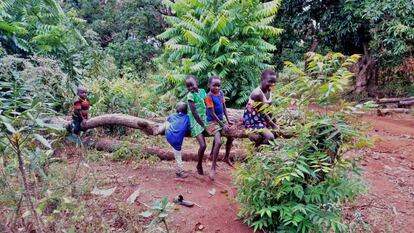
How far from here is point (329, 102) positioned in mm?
2877

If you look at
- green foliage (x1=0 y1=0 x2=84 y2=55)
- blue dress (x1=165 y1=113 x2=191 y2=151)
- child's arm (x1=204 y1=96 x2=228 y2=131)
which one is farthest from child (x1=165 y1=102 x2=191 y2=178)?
green foliage (x1=0 y1=0 x2=84 y2=55)

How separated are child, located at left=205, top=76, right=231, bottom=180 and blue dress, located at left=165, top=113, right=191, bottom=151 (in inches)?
11.7

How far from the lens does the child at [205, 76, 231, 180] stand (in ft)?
13.7

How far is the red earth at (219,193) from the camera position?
11.1ft

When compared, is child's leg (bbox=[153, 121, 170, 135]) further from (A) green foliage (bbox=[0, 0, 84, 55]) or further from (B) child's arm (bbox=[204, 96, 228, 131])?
(A) green foliage (bbox=[0, 0, 84, 55])

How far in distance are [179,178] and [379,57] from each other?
8.80m

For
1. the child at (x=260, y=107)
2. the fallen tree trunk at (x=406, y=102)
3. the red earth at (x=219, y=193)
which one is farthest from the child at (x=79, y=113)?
the fallen tree trunk at (x=406, y=102)

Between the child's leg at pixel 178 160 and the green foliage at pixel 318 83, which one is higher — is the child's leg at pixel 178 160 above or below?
below

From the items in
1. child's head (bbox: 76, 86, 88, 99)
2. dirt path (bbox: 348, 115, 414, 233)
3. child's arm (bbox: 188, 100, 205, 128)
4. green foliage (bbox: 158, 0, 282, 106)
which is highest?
green foliage (bbox: 158, 0, 282, 106)

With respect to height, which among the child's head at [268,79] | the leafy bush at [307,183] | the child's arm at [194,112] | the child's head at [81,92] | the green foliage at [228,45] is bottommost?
the leafy bush at [307,183]

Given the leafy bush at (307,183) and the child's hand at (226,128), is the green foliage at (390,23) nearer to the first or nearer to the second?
the child's hand at (226,128)

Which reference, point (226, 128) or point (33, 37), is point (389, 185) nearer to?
point (226, 128)

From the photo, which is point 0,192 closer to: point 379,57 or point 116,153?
point 116,153

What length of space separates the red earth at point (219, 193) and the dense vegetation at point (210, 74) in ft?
1.12
